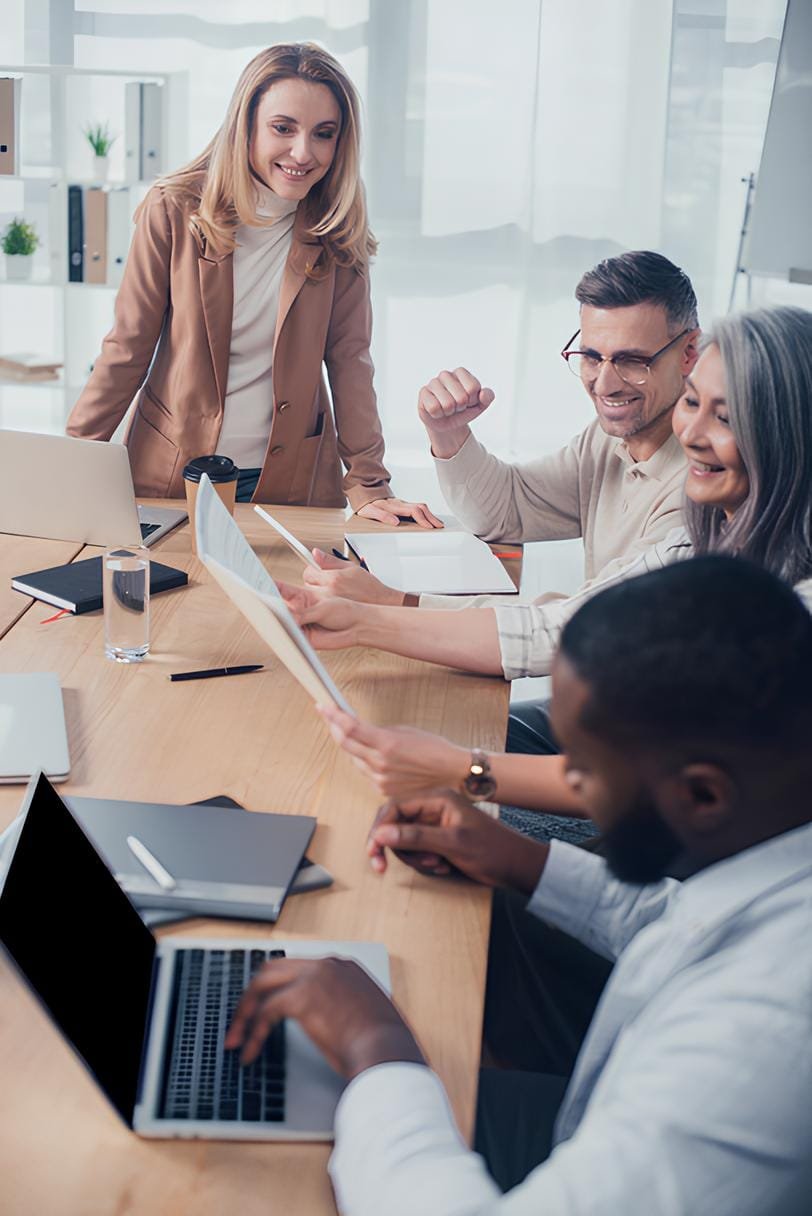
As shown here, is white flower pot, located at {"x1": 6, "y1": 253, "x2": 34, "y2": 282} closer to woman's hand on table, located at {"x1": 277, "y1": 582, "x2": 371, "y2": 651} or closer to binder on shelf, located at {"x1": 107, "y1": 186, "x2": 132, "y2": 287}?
binder on shelf, located at {"x1": 107, "y1": 186, "x2": 132, "y2": 287}

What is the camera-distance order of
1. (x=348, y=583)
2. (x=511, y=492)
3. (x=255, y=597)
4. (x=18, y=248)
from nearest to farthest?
1. (x=255, y=597)
2. (x=348, y=583)
3. (x=511, y=492)
4. (x=18, y=248)

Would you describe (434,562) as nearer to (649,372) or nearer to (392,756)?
(649,372)

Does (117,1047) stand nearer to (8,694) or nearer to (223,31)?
(8,694)

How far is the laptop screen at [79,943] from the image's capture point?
812mm

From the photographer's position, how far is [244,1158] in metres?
0.84

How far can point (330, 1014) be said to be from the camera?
912 mm

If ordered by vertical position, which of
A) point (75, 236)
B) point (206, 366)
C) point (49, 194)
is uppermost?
point (49, 194)

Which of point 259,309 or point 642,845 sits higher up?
point 259,309

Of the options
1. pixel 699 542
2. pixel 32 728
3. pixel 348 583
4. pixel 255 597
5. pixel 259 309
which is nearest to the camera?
pixel 255 597

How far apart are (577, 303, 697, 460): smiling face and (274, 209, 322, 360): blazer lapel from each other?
661 millimetres

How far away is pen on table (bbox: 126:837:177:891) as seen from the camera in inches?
42.8

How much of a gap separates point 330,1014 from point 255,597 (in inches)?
19.0

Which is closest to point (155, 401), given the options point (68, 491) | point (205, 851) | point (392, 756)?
point (68, 491)

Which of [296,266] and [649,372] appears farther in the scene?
[296,266]
